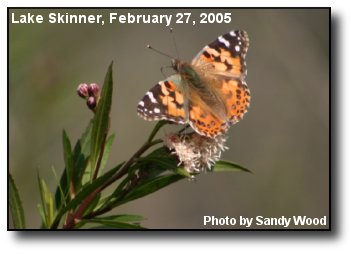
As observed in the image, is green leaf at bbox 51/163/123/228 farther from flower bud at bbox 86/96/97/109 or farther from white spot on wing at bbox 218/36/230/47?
white spot on wing at bbox 218/36/230/47

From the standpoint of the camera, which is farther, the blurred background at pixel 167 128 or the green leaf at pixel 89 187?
the blurred background at pixel 167 128

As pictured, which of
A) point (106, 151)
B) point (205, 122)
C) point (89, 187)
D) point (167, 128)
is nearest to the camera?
point (89, 187)

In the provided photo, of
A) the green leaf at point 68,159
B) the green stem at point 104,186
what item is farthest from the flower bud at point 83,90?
the green stem at point 104,186

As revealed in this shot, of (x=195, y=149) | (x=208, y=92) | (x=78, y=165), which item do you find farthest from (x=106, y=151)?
(x=208, y=92)

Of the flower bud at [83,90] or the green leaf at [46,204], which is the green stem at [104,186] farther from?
the flower bud at [83,90]

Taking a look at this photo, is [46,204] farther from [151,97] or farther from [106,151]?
[151,97]

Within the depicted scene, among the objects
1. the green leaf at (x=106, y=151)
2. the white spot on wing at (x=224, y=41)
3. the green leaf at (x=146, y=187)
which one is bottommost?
the green leaf at (x=146, y=187)
